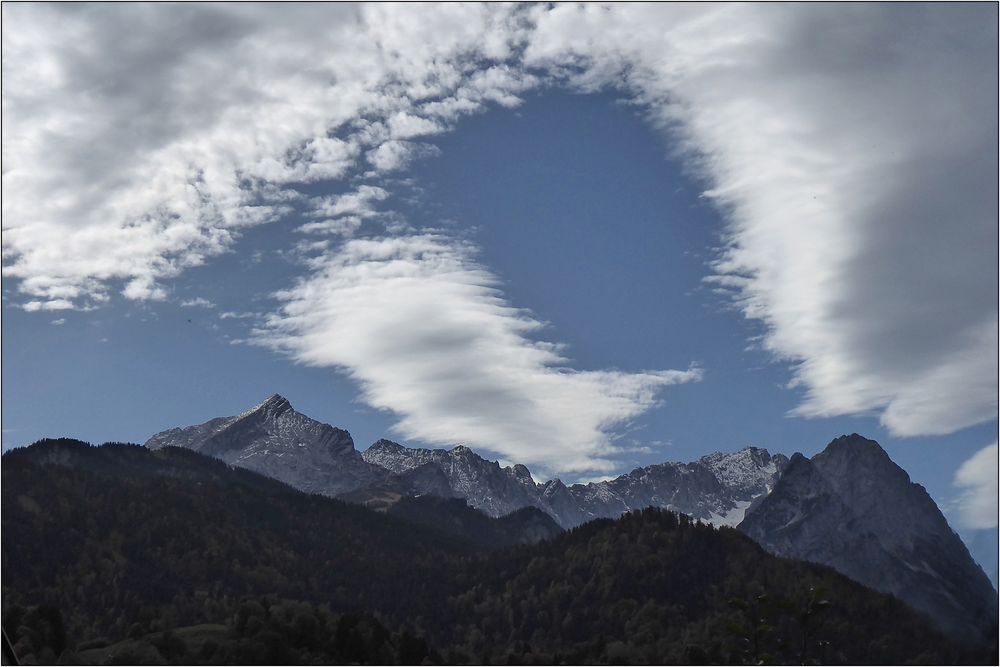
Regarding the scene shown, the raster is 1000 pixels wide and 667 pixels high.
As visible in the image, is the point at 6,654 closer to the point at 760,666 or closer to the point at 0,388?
the point at 0,388

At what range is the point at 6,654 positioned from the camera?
16925cm

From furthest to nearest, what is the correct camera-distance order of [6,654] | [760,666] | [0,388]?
[760,666] < [6,654] < [0,388]

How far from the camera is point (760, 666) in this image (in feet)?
656

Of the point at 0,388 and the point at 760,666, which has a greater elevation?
the point at 0,388

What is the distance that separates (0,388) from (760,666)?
454 feet

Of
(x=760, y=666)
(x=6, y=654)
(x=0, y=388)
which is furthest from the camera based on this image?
(x=760, y=666)

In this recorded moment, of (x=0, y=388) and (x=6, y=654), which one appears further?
(x=6, y=654)

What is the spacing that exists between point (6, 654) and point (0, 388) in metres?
69.4

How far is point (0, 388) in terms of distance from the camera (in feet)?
389

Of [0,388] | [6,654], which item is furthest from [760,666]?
[0,388]

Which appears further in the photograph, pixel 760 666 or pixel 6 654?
pixel 760 666

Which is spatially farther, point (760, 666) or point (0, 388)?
point (760, 666)

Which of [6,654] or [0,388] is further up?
[0,388]
